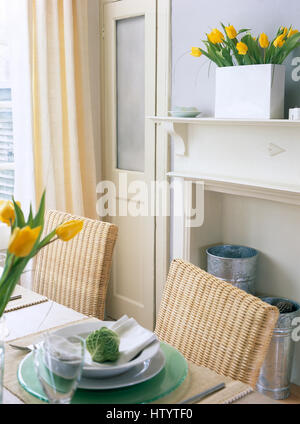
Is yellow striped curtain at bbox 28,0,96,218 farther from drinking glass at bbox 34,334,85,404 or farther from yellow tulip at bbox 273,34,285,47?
drinking glass at bbox 34,334,85,404

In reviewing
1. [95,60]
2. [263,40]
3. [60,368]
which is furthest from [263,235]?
[60,368]

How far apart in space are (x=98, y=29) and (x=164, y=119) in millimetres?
1027

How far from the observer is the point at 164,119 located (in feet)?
9.29

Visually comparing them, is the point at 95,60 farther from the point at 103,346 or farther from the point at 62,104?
the point at 103,346

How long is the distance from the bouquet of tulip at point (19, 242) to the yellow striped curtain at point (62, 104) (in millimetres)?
2070

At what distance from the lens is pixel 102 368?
1213 mm

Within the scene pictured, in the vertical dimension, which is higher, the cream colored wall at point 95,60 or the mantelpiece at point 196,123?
the cream colored wall at point 95,60

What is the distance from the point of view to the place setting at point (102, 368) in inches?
41.3

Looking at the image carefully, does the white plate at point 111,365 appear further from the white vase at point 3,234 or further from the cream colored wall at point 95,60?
the cream colored wall at point 95,60

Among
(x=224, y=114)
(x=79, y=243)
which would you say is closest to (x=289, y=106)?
(x=224, y=114)

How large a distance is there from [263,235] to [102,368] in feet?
5.76

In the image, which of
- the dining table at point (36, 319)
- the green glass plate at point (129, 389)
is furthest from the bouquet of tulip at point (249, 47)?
the green glass plate at point (129, 389)
